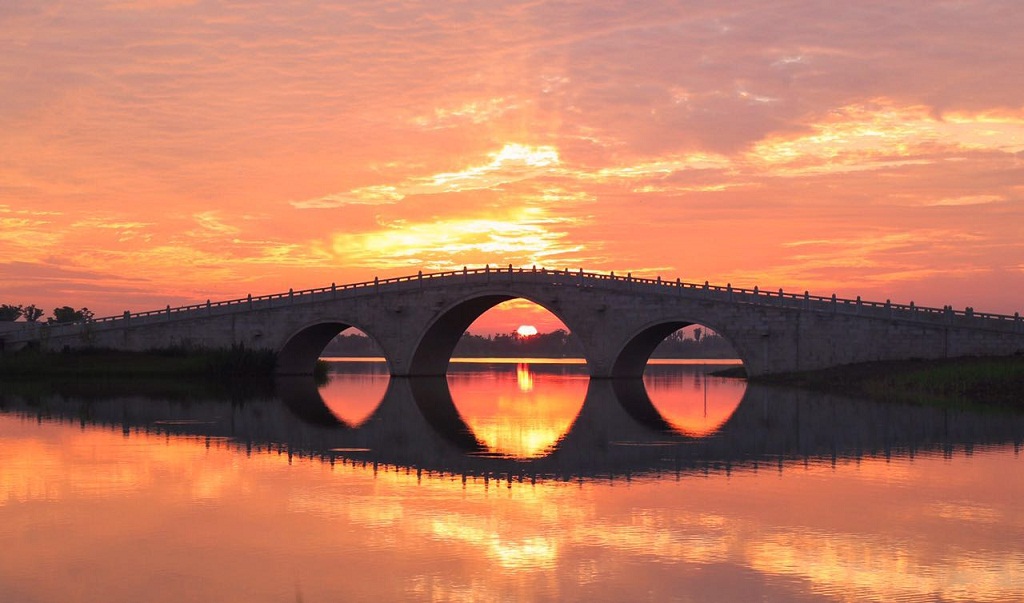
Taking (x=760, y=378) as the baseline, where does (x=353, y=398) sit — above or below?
below

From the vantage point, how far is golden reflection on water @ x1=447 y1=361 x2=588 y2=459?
2591 centimetres

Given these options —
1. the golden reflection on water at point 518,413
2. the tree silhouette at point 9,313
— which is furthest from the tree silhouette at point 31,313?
the golden reflection on water at point 518,413

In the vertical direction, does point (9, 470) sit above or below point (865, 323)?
below

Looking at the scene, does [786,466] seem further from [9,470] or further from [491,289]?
[491,289]

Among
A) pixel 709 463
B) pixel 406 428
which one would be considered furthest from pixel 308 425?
pixel 709 463

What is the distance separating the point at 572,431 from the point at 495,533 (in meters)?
15.1

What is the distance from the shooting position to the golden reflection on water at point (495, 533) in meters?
11.5

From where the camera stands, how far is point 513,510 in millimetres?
16047

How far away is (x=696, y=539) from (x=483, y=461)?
9044 millimetres

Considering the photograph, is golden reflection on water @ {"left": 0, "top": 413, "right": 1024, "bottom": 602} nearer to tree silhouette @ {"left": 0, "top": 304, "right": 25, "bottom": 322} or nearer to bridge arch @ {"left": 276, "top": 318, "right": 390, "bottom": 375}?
bridge arch @ {"left": 276, "top": 318, "right": 390, "bottom": 375}

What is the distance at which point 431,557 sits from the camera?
12.8 metres

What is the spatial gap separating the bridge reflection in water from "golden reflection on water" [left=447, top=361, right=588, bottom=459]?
196mm

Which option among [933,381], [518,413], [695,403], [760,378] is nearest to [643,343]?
[760,378]

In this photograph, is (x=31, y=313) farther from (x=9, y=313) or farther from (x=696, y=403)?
(x=696, y=403)
